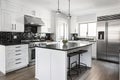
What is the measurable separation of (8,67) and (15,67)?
0.26 meters

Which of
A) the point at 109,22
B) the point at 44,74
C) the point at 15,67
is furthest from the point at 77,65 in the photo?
the point at 109,22

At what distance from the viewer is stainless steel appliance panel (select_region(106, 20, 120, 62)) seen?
4.25m

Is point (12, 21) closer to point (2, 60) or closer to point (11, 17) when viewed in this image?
point (11, 17)

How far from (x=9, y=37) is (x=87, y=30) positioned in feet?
14.6

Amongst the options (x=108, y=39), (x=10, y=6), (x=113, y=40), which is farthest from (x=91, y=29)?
(x=10, y=6)

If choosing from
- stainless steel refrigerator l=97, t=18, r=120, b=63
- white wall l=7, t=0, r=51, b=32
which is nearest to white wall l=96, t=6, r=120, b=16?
stainless steel refrigerator l=97, t=18, r=120, b=63

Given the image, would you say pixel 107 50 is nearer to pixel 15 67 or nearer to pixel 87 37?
pixel 87 37

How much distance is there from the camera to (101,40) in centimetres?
471

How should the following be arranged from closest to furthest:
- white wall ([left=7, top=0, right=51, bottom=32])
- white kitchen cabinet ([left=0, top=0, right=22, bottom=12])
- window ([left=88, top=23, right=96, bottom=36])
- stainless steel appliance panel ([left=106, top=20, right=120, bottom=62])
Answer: white kitchen cabinet ([left=0, top=0, right=22, bottom=12])
white wall ([left=7, top=0, right=51, bottom=32])
stainless steel appliance panel ([left=106, top=20, right=120, bottom=62])
window ([left=88, top=23, right=96, bottom=36])

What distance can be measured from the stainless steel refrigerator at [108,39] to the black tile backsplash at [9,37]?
4.00 metres

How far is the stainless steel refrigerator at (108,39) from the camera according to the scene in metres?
4.27

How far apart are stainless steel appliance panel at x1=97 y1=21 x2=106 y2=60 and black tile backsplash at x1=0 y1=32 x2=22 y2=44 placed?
3937 millimetres

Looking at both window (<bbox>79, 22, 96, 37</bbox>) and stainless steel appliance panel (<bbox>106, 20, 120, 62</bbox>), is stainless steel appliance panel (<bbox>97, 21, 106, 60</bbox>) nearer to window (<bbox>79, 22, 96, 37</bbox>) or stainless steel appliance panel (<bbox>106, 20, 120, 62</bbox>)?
stainless steel appliance panel (<bbox>106, 20, 120, 62</bbox>)

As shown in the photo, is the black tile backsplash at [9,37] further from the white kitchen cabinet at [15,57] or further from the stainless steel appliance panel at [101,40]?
the stainless steel appliance panel at [101,40]
